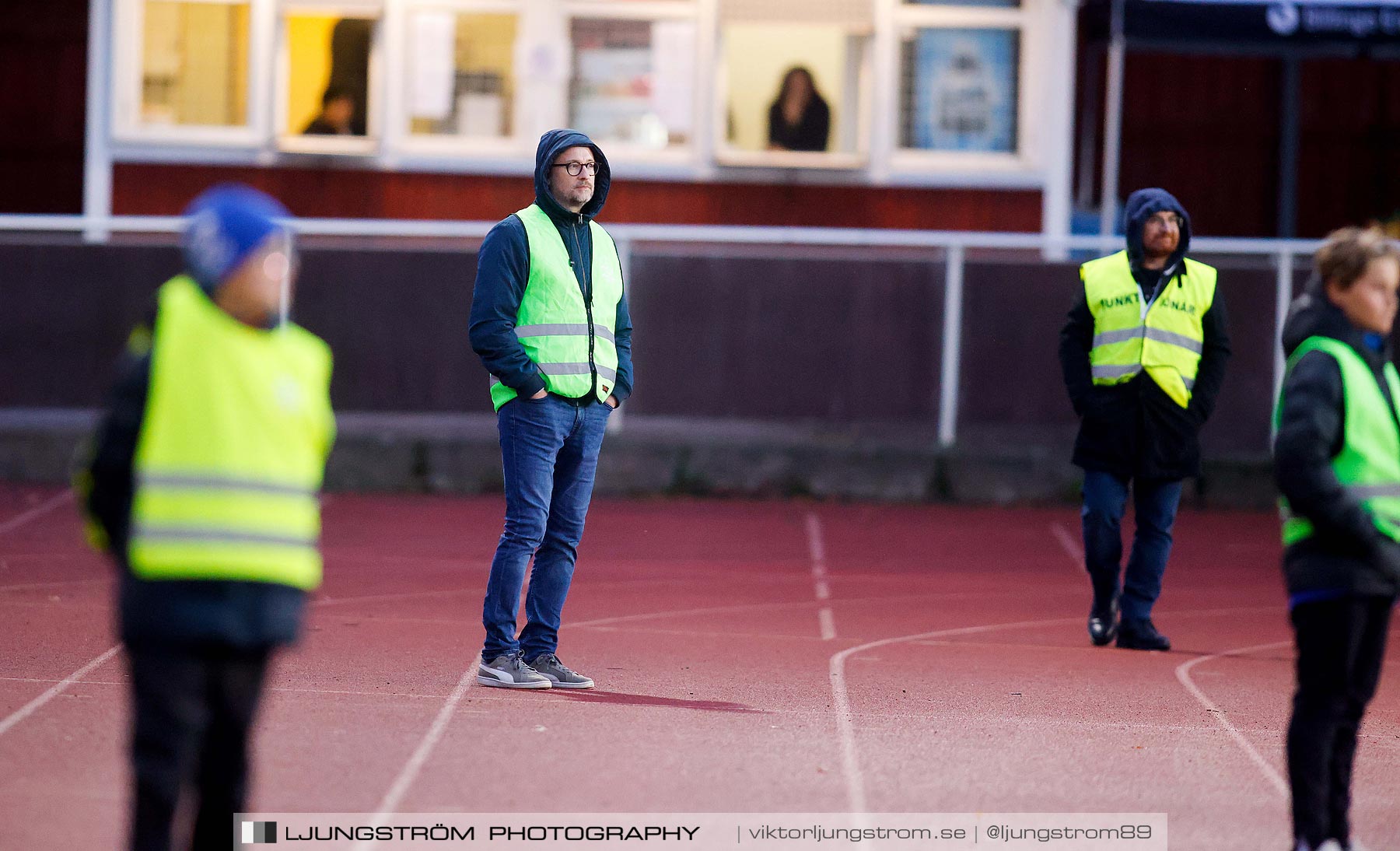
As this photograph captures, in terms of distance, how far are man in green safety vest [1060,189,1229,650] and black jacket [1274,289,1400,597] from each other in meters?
3.54

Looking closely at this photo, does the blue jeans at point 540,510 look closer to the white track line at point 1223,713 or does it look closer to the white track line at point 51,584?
the white track line at point 1223,713

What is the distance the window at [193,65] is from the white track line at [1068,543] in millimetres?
7469

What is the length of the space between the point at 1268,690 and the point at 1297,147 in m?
14.9

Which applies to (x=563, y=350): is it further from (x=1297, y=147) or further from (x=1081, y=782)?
(x=1297, y=147)

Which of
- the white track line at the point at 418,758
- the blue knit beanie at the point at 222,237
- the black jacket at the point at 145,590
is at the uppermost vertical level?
the blue knit beanie at the point at 222,237

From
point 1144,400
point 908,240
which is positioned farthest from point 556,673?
point 908,240

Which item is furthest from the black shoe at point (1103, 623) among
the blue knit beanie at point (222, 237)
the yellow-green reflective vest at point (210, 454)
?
the blue knit beanie at point (222, 237)

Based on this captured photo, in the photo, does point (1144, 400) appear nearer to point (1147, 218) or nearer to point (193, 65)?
point (1147, 218)

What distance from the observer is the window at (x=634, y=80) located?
1630 cm

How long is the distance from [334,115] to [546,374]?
9.73m

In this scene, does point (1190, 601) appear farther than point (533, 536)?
Yes

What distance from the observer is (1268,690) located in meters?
7.87

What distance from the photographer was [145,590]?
4.08 metres

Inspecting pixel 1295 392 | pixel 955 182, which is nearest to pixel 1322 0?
pixel 955 182
